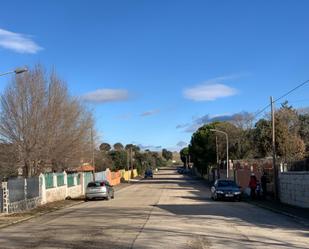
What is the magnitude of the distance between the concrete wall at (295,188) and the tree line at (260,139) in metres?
7.36

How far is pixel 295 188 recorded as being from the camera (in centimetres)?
2952

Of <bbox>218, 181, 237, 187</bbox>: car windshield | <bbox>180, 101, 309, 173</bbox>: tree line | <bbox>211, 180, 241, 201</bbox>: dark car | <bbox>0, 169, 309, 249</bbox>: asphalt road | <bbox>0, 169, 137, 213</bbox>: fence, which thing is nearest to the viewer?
<bbox>0, 169, 309, 249</bbox>: asphalt road

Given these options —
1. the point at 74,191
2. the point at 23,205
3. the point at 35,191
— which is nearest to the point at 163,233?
the point at 23,205

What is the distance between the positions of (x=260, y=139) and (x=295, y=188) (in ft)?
134

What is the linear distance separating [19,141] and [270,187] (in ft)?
58.6

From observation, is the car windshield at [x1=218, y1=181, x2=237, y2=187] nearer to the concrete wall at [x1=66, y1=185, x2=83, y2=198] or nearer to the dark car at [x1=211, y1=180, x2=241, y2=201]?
the dark car at [x1=211, y1=180, x2=241, y2=201]

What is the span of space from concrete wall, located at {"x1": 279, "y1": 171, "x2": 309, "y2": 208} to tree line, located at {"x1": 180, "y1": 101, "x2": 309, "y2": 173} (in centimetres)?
736

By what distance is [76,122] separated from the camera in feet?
145

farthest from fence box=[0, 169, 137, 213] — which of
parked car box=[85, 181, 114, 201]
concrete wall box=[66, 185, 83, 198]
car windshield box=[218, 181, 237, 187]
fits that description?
car windshield box=[218, 181, 237, 187]

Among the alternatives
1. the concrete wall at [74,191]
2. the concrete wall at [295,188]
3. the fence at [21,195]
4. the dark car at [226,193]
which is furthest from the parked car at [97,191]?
the concrete wall at [295,188]

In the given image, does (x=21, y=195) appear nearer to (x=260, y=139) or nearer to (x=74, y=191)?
(x=74, y=191)

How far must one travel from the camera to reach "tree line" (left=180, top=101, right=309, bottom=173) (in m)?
61.4

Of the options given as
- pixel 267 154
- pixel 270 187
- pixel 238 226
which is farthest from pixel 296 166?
pixel 267 154

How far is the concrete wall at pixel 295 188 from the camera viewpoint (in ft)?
89.8
